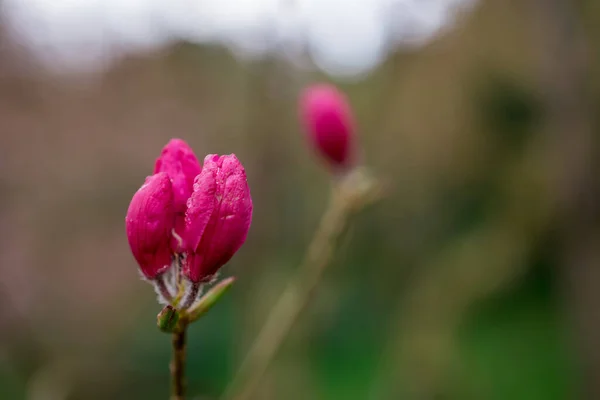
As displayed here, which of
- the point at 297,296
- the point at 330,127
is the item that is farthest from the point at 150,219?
the point at 330,127

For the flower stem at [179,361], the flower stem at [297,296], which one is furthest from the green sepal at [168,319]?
the flower stem at [297,296]

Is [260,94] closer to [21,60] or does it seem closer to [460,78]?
[21,60]

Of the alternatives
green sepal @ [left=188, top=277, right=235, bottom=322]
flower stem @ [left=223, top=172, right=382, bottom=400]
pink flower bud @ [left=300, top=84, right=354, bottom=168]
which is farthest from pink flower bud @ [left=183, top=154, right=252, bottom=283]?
pink flower bud @ [left=300, top=84, right=354, bottom=168]

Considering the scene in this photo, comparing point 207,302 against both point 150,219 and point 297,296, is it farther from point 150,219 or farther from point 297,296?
point 297,296

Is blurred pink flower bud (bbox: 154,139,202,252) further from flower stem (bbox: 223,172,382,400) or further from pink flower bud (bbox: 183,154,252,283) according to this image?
flower stem (bbox: 223,172,382,400)

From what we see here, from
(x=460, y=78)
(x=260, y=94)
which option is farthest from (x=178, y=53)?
(x=460, y=78)
